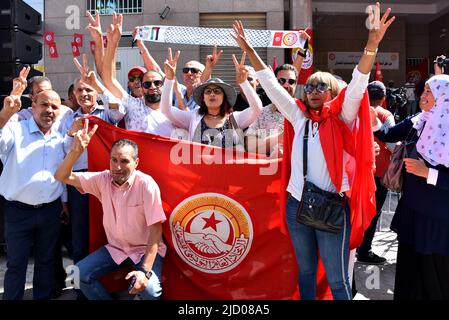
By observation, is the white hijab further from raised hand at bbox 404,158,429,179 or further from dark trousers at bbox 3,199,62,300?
dark trousers at bbox 3,199,62,300

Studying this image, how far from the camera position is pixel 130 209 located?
3346 millimetres

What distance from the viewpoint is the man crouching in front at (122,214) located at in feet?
10.8

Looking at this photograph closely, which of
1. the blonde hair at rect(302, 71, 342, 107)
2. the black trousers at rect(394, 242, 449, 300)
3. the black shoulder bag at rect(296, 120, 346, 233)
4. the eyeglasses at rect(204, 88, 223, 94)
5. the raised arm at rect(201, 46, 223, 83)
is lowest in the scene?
the black trousers at rect(394, 242, 449, 300)

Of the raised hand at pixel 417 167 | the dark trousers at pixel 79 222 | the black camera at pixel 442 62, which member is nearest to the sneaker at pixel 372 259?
the raised hand at pixel 417 167

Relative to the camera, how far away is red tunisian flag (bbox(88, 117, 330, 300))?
11.9 ft

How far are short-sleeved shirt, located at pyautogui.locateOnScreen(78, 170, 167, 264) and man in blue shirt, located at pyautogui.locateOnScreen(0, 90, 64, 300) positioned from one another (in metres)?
0.41

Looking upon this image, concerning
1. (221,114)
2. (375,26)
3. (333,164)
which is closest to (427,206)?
(333,164)

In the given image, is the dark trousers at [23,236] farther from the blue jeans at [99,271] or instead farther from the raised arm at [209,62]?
the raised arm at [209,62]

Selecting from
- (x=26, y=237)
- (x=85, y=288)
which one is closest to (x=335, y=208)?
(x=85, y=288)

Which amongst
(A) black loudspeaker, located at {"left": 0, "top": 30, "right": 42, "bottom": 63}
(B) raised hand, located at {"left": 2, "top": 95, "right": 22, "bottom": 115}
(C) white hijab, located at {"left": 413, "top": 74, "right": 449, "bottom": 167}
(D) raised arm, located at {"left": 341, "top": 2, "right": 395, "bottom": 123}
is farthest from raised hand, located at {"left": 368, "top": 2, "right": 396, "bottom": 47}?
(A) black loudspeaker, located at {"left": 0, "top": 30, "right": 42, "bottom": 63}

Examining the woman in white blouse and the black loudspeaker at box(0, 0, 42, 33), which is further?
the black loudspeaker at box(0, 0, 42, 33)

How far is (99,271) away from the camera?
3396 mm

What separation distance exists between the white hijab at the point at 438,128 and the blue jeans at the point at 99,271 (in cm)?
207
